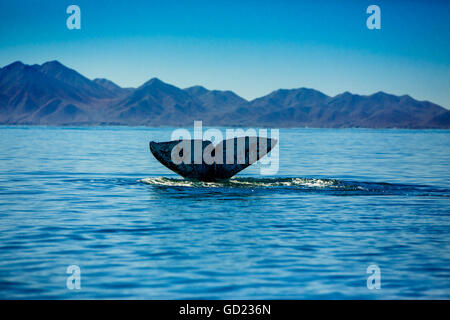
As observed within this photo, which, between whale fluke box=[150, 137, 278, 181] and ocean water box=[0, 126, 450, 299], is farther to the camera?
whale fluke box=[150, 137, 278, 181]

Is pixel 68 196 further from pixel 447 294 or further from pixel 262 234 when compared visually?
pixel 447 294

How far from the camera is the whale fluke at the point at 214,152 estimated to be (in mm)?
19109

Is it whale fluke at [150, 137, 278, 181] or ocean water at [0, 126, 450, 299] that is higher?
whale fluke at [150, 137, 278, 181]

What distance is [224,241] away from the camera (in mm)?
11062

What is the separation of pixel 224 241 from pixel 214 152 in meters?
8.61

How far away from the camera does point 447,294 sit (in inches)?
315

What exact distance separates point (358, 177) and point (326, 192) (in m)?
7.79

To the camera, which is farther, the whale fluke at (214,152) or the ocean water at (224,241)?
the whale fluke at (214,152)

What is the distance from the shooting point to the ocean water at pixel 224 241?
27.0 ft

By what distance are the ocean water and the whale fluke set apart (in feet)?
2.96

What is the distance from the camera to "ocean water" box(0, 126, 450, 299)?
324 inches

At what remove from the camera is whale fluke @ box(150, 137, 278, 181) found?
19109mm

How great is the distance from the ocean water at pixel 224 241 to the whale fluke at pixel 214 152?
0.90 m

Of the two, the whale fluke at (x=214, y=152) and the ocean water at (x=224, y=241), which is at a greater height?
the whale fluke at (x=214, y=152)
